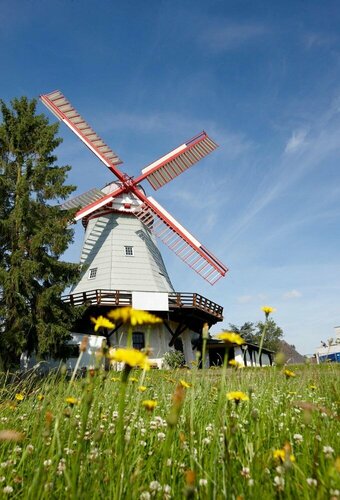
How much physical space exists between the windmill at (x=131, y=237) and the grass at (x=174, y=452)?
17.9m

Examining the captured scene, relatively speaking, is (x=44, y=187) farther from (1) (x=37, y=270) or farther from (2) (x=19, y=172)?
(1) (x=37, y=270)

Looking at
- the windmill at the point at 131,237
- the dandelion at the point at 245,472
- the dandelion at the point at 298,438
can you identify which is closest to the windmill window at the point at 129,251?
the windmill at the point at 131,237

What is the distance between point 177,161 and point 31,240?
47.6ft

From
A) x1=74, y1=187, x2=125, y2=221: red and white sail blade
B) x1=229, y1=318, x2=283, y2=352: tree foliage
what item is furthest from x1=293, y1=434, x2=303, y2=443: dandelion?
x1=229, y1=318, x2=283, y2=352: tree foliage

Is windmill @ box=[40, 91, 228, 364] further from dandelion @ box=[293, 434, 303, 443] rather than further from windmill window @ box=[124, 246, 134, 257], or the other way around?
dandelion @ box=[293, 434, 303, 443]

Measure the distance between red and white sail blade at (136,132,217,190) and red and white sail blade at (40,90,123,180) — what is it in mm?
2869

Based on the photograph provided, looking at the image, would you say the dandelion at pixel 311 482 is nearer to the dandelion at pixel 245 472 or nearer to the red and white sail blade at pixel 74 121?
the dandelion at pixel 245 472

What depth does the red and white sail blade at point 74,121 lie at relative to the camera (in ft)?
80.7

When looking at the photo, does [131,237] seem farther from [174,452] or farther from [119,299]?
[174,452]

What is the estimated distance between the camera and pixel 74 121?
24.8 m

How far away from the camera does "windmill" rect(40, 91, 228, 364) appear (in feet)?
72.7

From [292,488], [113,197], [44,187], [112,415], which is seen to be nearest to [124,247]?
[113,197]

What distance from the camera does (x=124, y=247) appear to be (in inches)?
955

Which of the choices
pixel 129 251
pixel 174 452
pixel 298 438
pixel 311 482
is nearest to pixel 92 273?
pixel 129 251
